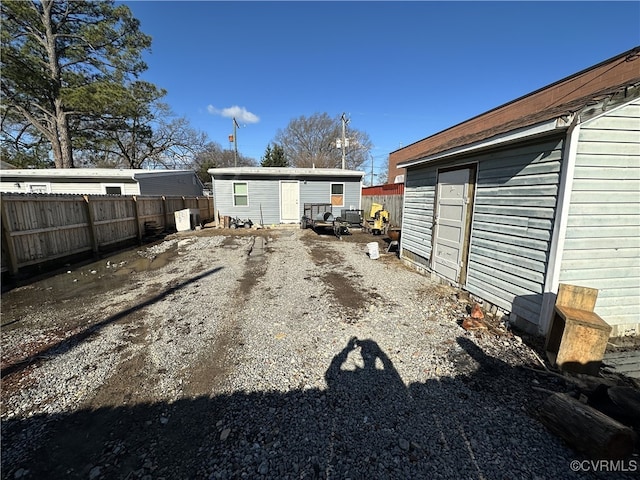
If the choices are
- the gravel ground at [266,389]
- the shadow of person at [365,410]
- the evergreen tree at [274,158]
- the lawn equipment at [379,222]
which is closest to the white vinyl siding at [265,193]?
the lawn equipment at [379,222]

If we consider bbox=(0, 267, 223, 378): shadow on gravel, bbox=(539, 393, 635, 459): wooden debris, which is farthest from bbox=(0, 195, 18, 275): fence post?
bbox=(539, 393, 635, 459): wooden debris

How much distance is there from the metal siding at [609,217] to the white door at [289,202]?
39.3ft

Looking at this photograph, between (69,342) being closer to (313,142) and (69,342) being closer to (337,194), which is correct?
(337,194)

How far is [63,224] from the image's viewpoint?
6559mm

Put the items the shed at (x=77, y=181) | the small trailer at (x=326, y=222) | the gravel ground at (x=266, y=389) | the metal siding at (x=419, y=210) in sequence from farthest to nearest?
1. the shed at (x=77, y=181)
2. the small trailer at (x=326, y=222)
3. the metal siding at (x=419, y=210)
4. the gravel ground at (x=266, y=389)

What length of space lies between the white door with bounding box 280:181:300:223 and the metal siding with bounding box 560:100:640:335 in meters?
12.0

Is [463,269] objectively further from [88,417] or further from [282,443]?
[88,417]

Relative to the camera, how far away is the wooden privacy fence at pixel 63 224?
5254mm

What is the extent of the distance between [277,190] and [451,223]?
10394mm

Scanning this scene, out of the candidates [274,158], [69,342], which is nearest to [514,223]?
[69,342]

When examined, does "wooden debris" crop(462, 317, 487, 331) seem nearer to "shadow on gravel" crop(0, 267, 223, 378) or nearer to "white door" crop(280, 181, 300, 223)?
"shadow on gravel" crop(0, 267, 223, 378)

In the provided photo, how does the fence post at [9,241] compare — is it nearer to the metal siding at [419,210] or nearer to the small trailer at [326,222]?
the metal siding at [419,210]

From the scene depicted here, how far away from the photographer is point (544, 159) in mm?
3223

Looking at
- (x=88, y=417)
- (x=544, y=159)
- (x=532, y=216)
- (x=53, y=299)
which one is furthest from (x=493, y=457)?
(x=53, y=299)
